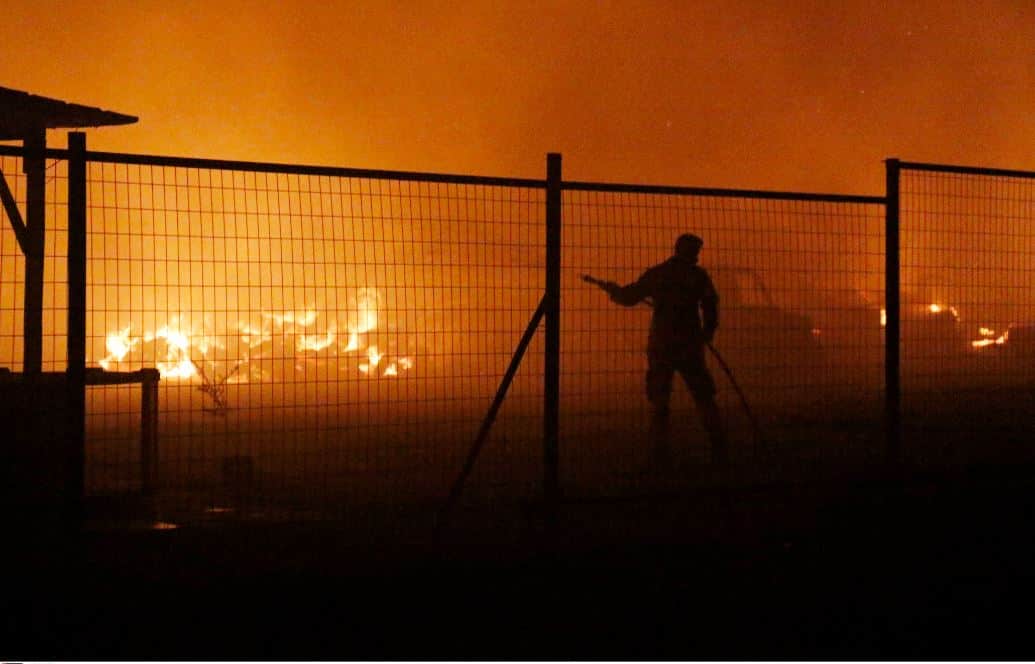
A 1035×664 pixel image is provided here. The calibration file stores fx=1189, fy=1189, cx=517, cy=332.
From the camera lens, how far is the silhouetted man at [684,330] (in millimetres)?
9508

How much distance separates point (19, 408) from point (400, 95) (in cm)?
1586

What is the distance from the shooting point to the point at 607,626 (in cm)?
520

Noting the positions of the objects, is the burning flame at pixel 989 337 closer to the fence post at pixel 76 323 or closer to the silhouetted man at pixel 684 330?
the silhouetted man at pixel 684 330

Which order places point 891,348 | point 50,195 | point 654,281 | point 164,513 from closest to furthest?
1. point 164,513
2. point 891,348
3. point 654,281
4. point 50,195

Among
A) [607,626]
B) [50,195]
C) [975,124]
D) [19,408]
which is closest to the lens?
[607,626]

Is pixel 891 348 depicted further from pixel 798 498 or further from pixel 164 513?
pixel 164 513

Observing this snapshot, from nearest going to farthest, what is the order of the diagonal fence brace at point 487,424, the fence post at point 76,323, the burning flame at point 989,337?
the fence post at point 76,323 < the diagonal fence brace at point 487,424 < the burning flame at point 989,337

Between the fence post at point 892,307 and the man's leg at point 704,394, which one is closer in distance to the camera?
the fence post at point 892,307

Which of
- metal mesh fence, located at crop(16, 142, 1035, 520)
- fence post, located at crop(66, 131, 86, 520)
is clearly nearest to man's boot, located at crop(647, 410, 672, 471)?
metal mesh fence, located at crop(16, 142, 1035, 520)

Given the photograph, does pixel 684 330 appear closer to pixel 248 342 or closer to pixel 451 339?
pixel 451 339

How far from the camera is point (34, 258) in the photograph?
7242 mm

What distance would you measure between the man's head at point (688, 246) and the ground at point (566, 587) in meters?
2.42

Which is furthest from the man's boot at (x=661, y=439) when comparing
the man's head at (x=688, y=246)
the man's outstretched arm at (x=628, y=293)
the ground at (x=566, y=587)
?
the ground at (x=566, y=587)

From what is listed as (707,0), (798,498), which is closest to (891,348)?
(798,498)
